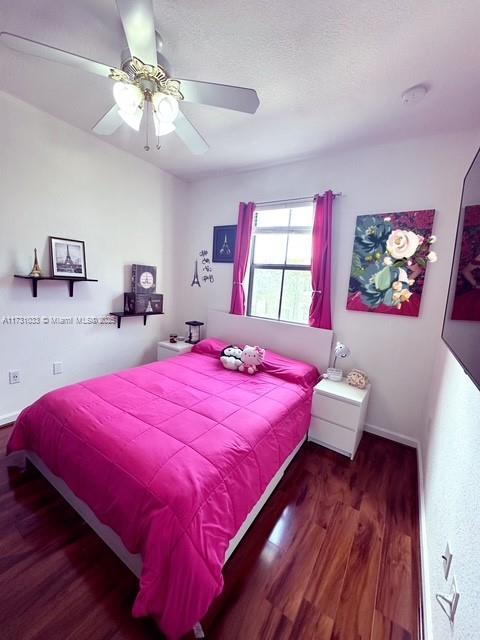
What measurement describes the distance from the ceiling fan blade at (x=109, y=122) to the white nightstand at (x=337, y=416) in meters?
2.36

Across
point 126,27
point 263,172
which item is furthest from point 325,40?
point 263,172

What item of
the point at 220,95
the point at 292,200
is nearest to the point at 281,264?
the point at 292,200

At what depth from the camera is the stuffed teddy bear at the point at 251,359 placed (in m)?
2.38

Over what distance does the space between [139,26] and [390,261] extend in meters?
2.13

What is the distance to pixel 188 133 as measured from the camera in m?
1.63

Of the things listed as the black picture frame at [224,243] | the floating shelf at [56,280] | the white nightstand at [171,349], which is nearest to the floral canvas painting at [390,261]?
the black picture frame at [224,243]

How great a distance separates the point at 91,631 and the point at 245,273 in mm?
2736

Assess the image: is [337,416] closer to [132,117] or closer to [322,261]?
[322,261]

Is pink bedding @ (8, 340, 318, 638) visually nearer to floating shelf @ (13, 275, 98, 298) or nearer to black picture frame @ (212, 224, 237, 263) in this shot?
floating shelf @ (13, 275, 98, 298)

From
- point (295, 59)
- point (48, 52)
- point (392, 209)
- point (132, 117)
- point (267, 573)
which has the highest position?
point (295, 59)

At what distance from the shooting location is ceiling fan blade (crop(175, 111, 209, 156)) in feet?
4.99

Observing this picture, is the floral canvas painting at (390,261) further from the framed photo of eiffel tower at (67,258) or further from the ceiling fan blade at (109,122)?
the framed photo of eiffel tower at (67,258)

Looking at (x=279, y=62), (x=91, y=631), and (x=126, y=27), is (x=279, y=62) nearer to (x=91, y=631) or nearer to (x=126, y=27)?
(x=126, y=27)

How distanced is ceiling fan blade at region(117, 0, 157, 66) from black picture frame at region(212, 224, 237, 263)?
1.97 meters
